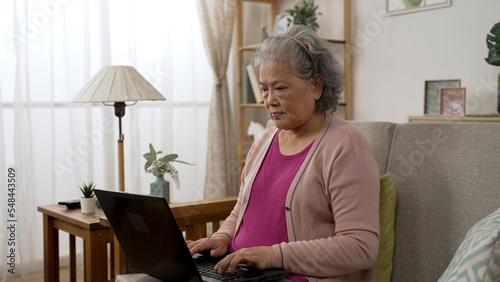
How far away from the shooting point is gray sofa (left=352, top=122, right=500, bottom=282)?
155 cm

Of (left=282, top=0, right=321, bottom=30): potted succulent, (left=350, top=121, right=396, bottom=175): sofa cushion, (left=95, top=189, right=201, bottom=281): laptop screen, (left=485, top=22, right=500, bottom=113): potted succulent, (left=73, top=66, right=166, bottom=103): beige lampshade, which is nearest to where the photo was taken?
(left=95, top=189, right=201, bottom=281): laptop screen

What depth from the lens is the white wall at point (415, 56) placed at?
298cm

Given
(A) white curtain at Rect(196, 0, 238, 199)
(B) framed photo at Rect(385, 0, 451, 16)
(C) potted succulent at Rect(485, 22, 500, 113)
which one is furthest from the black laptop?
(A) white curtain at Rect(196, 0, 238, 199)

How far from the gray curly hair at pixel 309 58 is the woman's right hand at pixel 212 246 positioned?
0.49m

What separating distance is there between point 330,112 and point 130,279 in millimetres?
757

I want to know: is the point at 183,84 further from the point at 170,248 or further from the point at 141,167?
the point at 170,248

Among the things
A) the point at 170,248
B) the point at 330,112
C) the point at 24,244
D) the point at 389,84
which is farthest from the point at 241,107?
the point at 170,248

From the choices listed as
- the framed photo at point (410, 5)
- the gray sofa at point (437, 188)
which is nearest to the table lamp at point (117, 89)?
the gray sofa at point (437, 188)

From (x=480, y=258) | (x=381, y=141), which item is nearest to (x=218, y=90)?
(x=381, y=141)

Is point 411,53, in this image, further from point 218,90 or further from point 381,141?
point 381,141

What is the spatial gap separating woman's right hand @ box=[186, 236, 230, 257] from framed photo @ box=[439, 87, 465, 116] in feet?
5.35

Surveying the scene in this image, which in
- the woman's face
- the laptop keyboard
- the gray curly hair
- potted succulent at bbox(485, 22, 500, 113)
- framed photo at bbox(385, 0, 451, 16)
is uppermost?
framed photo at bbox(385, 0, 451, 16)

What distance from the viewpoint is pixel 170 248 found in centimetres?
146

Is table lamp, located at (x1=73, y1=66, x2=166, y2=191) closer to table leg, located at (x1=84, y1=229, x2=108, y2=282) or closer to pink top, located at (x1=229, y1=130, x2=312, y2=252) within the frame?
table leg, located at (x1=84, y1=229, x2=108, y2=282)
